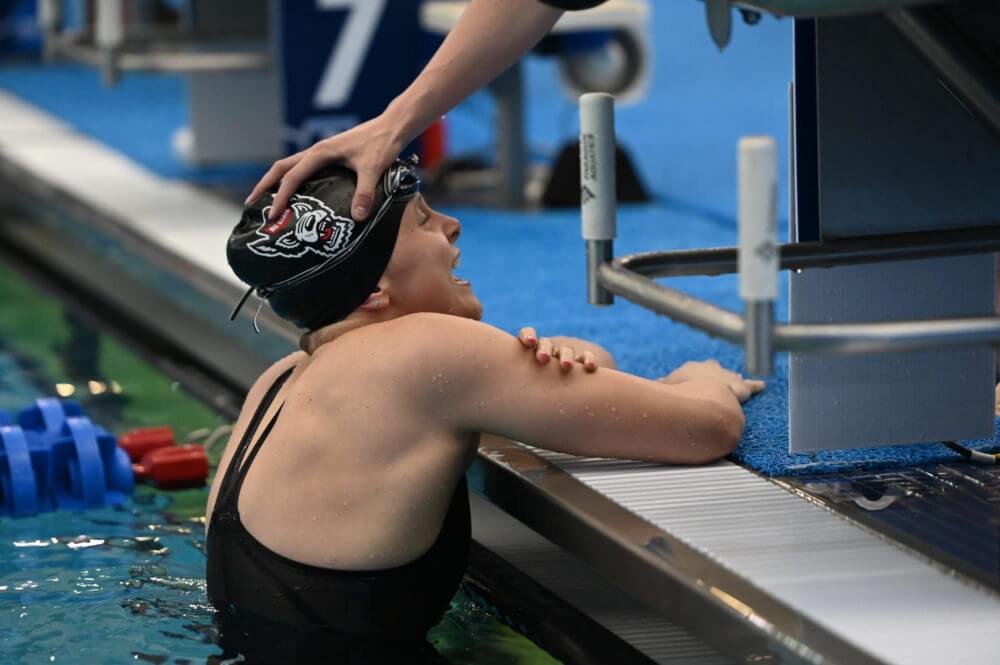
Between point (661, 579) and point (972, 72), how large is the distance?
87 cm

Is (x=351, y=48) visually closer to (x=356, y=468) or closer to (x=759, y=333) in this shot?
(x=356, y=468)

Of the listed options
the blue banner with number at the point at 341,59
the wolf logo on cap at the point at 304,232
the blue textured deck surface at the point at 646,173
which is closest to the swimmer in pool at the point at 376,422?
the wolf logo on cap at the point at 304,232

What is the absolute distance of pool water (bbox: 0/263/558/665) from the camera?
2531 millimetres

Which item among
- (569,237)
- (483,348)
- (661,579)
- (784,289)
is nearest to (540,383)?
(483,348)

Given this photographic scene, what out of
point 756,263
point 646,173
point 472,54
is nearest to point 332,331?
point 472,54

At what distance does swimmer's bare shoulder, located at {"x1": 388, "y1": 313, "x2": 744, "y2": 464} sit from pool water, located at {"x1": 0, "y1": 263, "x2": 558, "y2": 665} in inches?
15.5

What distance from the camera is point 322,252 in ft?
7.62

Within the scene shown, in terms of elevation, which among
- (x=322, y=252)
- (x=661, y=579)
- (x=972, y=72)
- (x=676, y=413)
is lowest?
(x=661, y=579)

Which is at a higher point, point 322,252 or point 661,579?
point 322,252

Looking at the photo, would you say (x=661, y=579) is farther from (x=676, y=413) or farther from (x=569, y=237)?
(x=569, y=237)

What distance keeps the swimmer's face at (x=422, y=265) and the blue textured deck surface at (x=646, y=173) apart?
21.3 inches

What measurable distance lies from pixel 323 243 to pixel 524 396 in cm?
35

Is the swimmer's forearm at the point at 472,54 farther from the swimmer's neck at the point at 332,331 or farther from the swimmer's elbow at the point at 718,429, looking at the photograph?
the swimmer's elbow at the point at 718,429

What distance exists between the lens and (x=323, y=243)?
232cm
